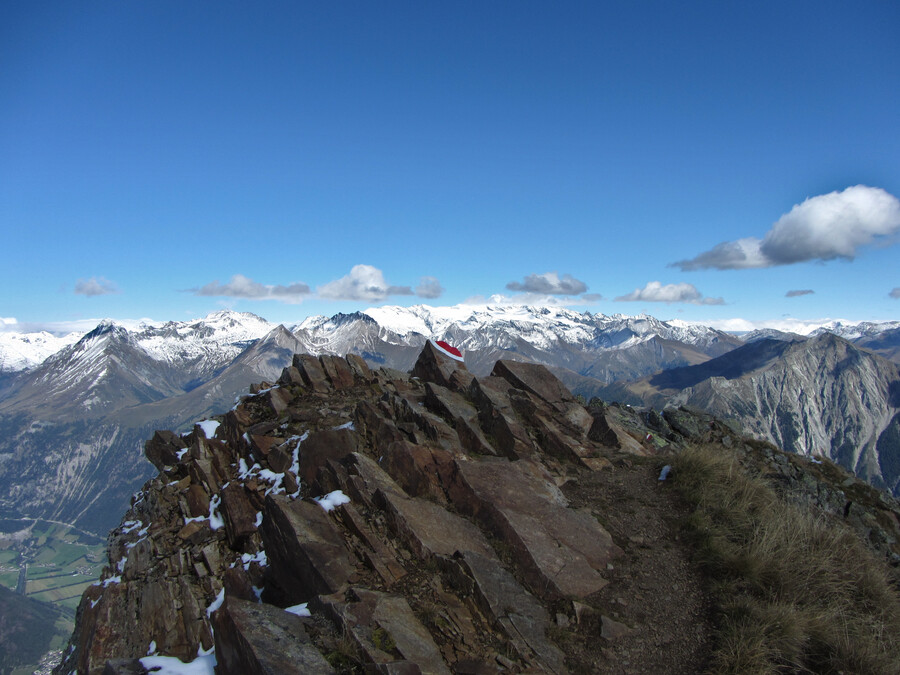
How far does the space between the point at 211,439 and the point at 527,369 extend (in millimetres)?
19216

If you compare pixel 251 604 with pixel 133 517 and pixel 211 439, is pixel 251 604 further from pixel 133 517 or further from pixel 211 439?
pixel 133 517

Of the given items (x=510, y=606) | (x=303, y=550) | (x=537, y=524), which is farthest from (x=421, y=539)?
(x=537, y=524)

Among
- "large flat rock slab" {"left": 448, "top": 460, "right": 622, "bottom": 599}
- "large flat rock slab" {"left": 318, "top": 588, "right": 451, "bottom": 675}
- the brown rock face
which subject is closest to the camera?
"large flat rock slab" {"left": 318, "top": 588, "right": 451, "bottom": 675}

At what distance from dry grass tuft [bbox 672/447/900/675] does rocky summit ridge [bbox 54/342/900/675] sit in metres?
0.82

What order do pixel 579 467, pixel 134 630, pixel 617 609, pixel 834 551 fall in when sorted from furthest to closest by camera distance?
pixel 579 467
pixel 134 630
pixel 834 551
pixel 617 609

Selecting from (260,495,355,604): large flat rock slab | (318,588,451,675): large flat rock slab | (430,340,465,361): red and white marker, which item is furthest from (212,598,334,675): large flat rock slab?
(430,340,465,361): red and white marker

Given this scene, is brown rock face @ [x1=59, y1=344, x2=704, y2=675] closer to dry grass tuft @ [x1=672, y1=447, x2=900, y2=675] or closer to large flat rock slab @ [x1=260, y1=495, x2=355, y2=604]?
large flat rock slab @ [x1=260, y1=495, x2=355, y2=604]

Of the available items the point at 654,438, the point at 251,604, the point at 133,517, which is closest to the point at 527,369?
the point at 654,438

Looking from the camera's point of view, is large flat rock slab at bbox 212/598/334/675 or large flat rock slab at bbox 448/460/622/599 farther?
large flat rock slab at bbox 448/460/622/599

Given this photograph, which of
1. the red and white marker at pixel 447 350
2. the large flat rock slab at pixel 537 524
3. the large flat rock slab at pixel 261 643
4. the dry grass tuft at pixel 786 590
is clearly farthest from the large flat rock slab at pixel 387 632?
the red and white marker at pixel 447 350

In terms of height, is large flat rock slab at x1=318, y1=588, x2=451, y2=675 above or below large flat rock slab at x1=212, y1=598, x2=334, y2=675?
below

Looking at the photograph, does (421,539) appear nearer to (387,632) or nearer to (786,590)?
(387,632)

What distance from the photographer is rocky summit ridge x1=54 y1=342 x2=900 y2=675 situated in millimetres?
9539

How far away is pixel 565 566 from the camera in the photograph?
12250 millimetres
